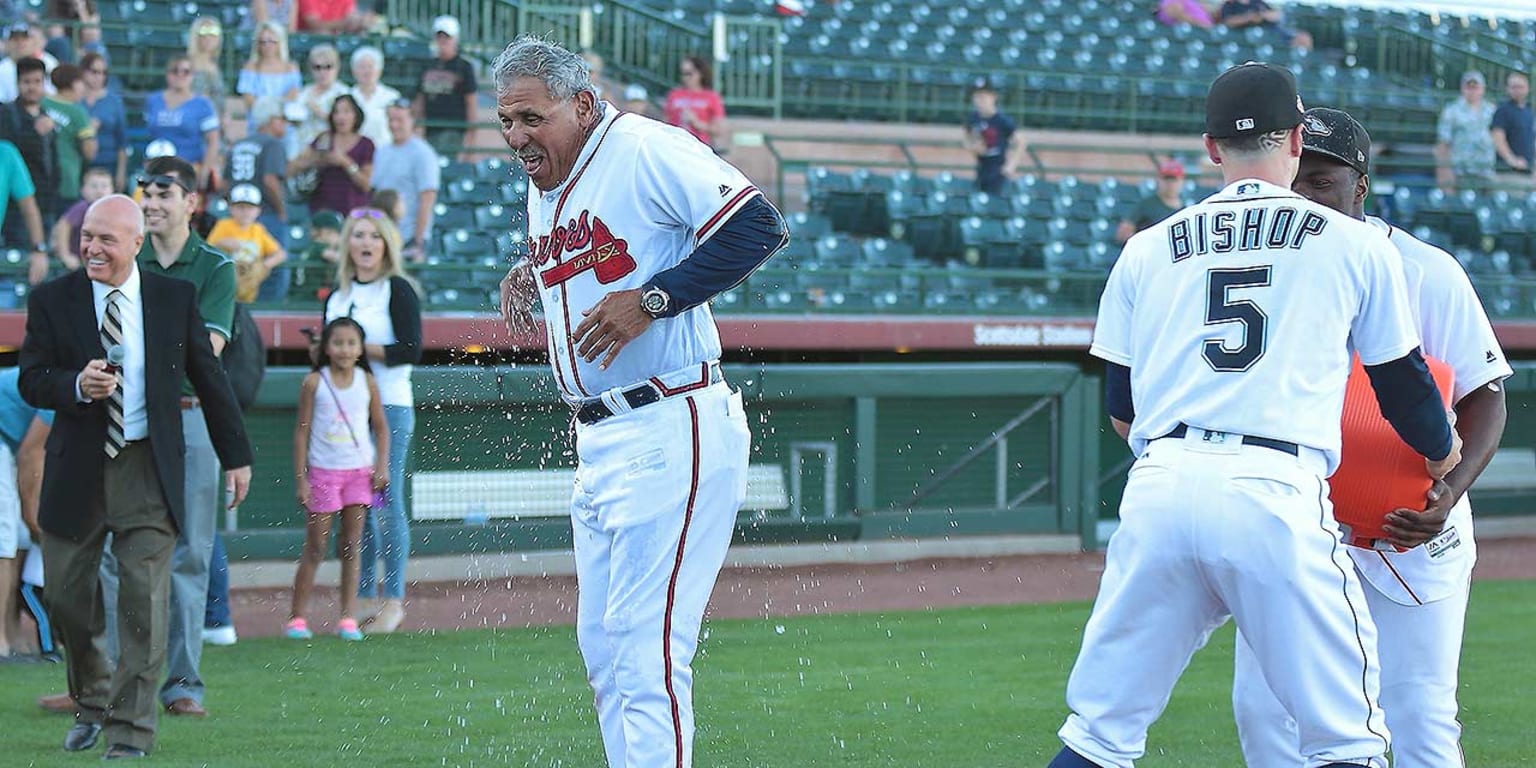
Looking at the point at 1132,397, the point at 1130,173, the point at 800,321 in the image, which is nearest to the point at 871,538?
the point at 800,321

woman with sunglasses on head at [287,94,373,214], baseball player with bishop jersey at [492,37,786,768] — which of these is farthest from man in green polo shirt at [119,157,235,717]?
woman with sunglasses on head at [287,94,373,214]

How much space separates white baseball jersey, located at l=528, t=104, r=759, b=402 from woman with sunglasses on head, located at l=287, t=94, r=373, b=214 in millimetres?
7859

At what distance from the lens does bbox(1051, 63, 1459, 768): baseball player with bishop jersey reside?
355 cm

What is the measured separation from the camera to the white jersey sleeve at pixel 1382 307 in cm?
366

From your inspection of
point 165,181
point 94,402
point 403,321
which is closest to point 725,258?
point 94,402

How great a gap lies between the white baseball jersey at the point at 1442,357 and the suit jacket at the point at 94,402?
374 cm

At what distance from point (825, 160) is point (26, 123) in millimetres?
7145

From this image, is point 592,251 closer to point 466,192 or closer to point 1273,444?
point 1273,444

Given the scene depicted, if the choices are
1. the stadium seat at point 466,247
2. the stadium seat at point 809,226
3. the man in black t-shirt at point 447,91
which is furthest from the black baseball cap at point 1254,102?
the stadium seat at point 809,226

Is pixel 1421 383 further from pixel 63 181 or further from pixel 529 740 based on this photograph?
pixel 63 181

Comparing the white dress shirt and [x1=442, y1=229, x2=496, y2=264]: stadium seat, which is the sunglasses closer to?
A: the white dress shirt

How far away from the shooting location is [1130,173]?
17953mm

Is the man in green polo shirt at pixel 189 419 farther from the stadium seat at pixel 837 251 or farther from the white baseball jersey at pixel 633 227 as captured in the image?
the stadium seat at pixel 837 251

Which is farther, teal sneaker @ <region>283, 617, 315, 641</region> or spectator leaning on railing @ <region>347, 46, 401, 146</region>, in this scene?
spectator leaning on railing @ <region>347, 46, 401, 146</region>
